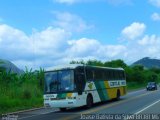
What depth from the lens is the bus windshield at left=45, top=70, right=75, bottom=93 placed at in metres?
25.5

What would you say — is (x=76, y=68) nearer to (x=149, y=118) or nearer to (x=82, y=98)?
(x=82, y=98)

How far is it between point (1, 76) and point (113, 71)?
33.0ft

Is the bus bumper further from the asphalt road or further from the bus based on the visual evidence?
the asphalt road

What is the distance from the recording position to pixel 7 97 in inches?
1275

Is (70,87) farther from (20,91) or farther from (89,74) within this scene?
(20,91)

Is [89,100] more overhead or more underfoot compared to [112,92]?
more underfoot

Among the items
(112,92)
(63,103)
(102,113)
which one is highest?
(112,92)

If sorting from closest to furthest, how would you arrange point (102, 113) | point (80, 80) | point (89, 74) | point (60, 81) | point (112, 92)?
1. point (102, 113)
2. point (60, 81)
3. point (80, 80)
4. point (89, 74)
5. point (112, 92)

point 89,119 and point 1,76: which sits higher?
point 1,76

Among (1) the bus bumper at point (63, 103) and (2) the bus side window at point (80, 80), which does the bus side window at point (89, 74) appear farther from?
(1) the bus bumper at point (63, 103)

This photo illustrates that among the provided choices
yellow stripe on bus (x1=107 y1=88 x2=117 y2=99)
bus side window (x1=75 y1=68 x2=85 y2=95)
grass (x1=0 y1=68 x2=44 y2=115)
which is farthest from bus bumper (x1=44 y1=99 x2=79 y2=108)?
yellow stripe on bus (x1=107 y1=88 x2=117 y2=99)

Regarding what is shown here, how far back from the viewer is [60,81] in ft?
84.1

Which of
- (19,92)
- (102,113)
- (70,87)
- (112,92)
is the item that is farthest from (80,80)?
(19,92)

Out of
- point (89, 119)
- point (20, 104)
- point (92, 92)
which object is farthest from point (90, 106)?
point (89, 119)
